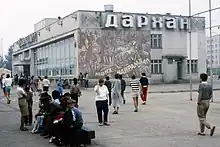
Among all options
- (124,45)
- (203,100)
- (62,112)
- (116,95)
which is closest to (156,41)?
(124,45)

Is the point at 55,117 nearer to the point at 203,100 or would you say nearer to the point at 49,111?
the point at 49,111

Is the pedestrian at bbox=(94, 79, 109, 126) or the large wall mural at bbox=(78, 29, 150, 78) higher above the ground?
the large wall mural at bbox=(78, 29, 150, 78)

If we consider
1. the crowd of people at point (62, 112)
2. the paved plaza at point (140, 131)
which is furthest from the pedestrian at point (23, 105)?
the paved plaza at point (140, 131)

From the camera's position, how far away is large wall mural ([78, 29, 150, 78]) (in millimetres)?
45812

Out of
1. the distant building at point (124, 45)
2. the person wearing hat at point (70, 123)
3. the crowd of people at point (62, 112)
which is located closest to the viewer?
the person wearing hat at point (70, 123)

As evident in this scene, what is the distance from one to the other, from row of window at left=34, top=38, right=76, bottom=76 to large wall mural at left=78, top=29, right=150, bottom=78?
3.06m

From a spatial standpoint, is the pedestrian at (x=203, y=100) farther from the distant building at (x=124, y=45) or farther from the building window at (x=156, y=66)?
the building window at (x=156, y=66)

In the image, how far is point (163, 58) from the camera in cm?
5178

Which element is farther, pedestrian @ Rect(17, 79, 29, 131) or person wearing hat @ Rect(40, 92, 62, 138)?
pedestrian @ Rect(17, 79, 29, 131)

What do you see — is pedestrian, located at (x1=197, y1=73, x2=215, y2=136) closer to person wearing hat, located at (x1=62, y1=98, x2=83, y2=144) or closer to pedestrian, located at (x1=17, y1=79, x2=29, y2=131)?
person wearing hat, located at (x1=62, y1=98, x2=83, y2=144)

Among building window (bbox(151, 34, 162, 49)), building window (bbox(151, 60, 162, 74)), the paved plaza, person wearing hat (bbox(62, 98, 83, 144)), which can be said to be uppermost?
building window (bbox(151, 34, 162, 49))

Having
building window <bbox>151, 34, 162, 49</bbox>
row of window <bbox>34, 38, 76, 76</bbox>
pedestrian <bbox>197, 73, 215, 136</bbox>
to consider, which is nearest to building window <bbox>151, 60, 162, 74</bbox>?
building window <bbox>151, 34, 162, 49</bbox>

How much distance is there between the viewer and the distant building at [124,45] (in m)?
46.1

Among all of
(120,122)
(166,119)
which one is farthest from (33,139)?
(166,119)
